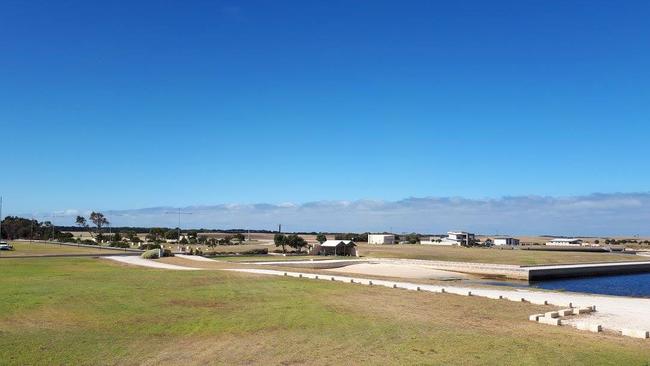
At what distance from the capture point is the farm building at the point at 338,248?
96.4m

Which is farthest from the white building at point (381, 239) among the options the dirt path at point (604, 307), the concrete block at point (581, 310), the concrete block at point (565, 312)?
the concrete block at point (565, 312)

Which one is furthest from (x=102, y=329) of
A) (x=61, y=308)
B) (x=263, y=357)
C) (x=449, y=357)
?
(x=449, y=357)

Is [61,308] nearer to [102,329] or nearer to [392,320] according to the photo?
[102,329]

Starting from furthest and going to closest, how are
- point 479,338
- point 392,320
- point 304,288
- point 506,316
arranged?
point 304,288 < point 506,316 < point 392,320 < point 479,338

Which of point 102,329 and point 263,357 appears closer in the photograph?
point 263,357

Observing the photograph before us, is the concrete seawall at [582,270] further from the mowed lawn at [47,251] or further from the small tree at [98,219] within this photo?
the small tree at [98,219]

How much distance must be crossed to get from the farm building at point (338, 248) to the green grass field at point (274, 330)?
64340mm

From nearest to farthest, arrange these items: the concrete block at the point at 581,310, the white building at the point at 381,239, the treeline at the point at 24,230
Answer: the concrete block at the point at 581,310, the white building at the point at 381,239, the treeline at the point at 24,230

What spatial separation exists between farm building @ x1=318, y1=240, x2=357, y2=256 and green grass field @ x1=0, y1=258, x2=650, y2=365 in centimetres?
6434

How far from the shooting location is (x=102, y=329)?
1925 centimetres

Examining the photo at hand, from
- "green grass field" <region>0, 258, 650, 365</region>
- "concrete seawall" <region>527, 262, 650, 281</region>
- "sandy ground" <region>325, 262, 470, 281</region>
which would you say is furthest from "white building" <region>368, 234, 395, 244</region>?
"green grass field" <region>0, 258, 650, 365</region>

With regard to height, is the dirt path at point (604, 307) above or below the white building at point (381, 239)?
below

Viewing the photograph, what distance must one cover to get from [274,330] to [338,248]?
3054 inches

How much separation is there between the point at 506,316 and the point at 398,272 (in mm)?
37350
